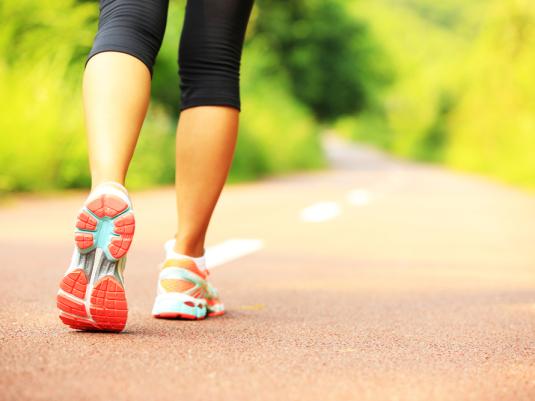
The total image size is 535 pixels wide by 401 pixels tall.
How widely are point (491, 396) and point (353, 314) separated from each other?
3.75 ft

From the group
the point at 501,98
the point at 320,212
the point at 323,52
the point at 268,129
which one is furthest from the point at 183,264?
the point at 323,52

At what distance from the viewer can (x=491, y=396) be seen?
176cm

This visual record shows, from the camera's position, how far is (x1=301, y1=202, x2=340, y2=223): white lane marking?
7.86 meters

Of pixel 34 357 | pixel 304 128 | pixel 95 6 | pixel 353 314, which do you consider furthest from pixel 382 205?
pixel 304 128

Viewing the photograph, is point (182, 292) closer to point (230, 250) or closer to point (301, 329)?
point (301, 329)

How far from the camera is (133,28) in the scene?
2400mm

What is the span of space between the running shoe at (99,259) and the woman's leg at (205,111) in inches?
22.0

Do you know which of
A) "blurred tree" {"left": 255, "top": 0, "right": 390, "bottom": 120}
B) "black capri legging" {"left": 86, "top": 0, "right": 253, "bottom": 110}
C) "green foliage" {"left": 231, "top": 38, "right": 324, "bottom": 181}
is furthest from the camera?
"blurred tree" {"left": 255, "top": 0, "right": 390, "bottom": 120}

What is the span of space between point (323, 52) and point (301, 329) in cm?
3383

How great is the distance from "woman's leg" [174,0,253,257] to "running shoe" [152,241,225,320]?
5 cm

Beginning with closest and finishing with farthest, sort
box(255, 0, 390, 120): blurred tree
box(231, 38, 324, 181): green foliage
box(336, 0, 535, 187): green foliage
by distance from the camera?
box(231, 38, 324, 181): green foliage < box(336, 0, 535, 187): green foliage < box(255, 0, 390, 120): blurred tree

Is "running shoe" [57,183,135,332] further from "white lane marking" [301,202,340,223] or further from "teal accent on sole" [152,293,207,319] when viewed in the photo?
"white lane marking" [301,202,340,223]

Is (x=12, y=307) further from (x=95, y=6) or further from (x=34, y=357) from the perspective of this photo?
(x=95, y=6)

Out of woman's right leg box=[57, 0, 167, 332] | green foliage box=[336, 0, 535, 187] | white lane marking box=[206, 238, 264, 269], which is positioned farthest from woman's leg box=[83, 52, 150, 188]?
green foliage box=[336, 0, 535, 187]
